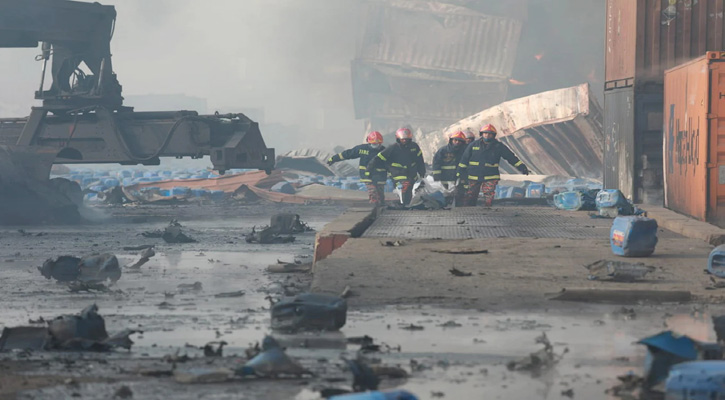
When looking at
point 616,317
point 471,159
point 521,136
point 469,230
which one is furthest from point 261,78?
point 616,317

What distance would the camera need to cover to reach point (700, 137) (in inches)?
528

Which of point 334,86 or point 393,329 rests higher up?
point 334,86

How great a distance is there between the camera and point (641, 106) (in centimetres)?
1727

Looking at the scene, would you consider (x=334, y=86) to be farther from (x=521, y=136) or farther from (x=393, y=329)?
(x=393, y=329)

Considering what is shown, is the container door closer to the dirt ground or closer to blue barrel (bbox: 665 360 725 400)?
the dirt ground

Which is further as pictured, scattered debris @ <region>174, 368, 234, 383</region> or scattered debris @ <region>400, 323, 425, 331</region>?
scattered debris @ <region>400, 323, 425, 331</region>

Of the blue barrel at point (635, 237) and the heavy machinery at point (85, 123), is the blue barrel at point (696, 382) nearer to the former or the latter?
the blue barrel at point (635, 237)

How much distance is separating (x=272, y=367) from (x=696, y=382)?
194 centimetres

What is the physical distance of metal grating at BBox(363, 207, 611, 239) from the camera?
40.3ft

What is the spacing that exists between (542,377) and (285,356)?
1.20m

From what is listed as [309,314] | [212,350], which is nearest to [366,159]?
[309,314]

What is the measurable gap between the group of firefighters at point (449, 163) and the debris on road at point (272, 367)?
1269cm

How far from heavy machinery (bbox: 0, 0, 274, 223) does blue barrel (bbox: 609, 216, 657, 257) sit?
959 cm

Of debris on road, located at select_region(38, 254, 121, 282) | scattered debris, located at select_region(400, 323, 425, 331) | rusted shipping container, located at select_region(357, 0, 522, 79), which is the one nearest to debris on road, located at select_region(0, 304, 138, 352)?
scattered debris, located at select_region(400, 323, 425, 331)
